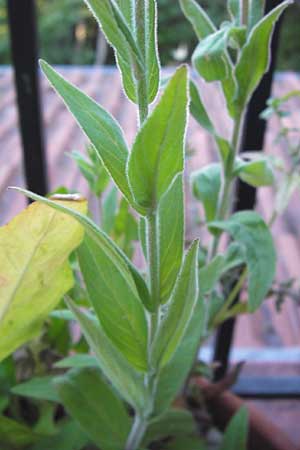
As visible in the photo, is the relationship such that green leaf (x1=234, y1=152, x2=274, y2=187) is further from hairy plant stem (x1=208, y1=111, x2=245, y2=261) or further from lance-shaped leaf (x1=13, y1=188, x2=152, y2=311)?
lance-shaped leaf (x1=13, y1=188, x2=152, y2=311)

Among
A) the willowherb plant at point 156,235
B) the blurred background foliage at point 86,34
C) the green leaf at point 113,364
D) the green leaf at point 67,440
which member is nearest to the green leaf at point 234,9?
the willowherb plant at point 156,235

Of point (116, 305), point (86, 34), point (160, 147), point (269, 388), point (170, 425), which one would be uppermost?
point (86, 34)

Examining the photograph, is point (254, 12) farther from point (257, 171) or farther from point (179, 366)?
point (179, 366)

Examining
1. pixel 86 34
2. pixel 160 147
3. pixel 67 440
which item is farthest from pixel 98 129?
pixel 86 34

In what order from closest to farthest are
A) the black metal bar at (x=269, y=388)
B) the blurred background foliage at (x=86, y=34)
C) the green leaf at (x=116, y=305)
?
the green leaf at (x=116, y=305), the black metal bar at (x=269, y=388), the blurred background foliage at (x=86, y=34)

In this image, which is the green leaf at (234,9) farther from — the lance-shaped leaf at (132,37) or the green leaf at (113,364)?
the green leaf at (113,364)

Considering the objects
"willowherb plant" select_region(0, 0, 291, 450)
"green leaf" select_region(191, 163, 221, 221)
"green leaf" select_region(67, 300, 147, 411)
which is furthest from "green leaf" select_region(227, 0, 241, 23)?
"green leaf" select_region(67, 300, 147, 411)
